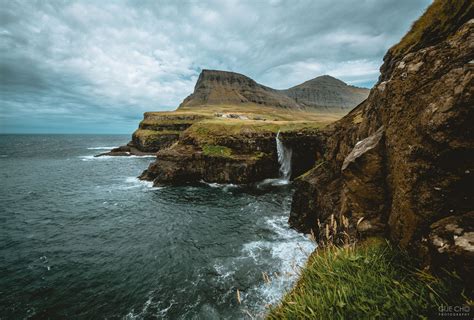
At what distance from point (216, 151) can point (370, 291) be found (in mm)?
39539

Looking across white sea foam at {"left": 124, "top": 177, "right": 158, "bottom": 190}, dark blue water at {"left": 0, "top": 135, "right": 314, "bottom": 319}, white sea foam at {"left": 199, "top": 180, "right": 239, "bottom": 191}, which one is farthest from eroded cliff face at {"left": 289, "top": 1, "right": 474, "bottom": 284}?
white sea foam at {"left": 124, "top": 177, "right": 158, "bottom": 190}

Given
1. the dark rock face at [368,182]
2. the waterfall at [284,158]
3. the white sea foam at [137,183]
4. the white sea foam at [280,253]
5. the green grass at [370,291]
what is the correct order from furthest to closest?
1. the waterfall at [284,158]
2. the white sea foam at [137,183]
3. the white sea foam at [280,253]
4. the dark rock face at [368,182]
5. the green grass at [370,291]

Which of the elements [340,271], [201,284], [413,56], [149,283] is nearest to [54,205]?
[149,283]

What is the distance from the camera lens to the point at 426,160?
5996 millimetres

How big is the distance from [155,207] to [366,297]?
1123 inches

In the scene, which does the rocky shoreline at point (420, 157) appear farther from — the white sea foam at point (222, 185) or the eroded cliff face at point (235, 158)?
the eroded cliff face at point (235, 158)

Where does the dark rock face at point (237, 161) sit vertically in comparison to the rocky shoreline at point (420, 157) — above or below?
below

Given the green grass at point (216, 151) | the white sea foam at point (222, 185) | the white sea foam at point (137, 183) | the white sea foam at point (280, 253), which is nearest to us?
the white sea foam at point (280, 253)

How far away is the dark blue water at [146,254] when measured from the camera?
1252cm

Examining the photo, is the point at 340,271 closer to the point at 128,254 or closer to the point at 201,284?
the point at 201,284

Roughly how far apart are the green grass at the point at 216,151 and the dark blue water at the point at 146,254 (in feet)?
32.2

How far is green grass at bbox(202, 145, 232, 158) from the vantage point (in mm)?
42466

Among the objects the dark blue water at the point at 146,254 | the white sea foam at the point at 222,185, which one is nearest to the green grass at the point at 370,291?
the dark blue water at the point at 146,254

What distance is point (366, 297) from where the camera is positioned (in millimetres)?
4180
